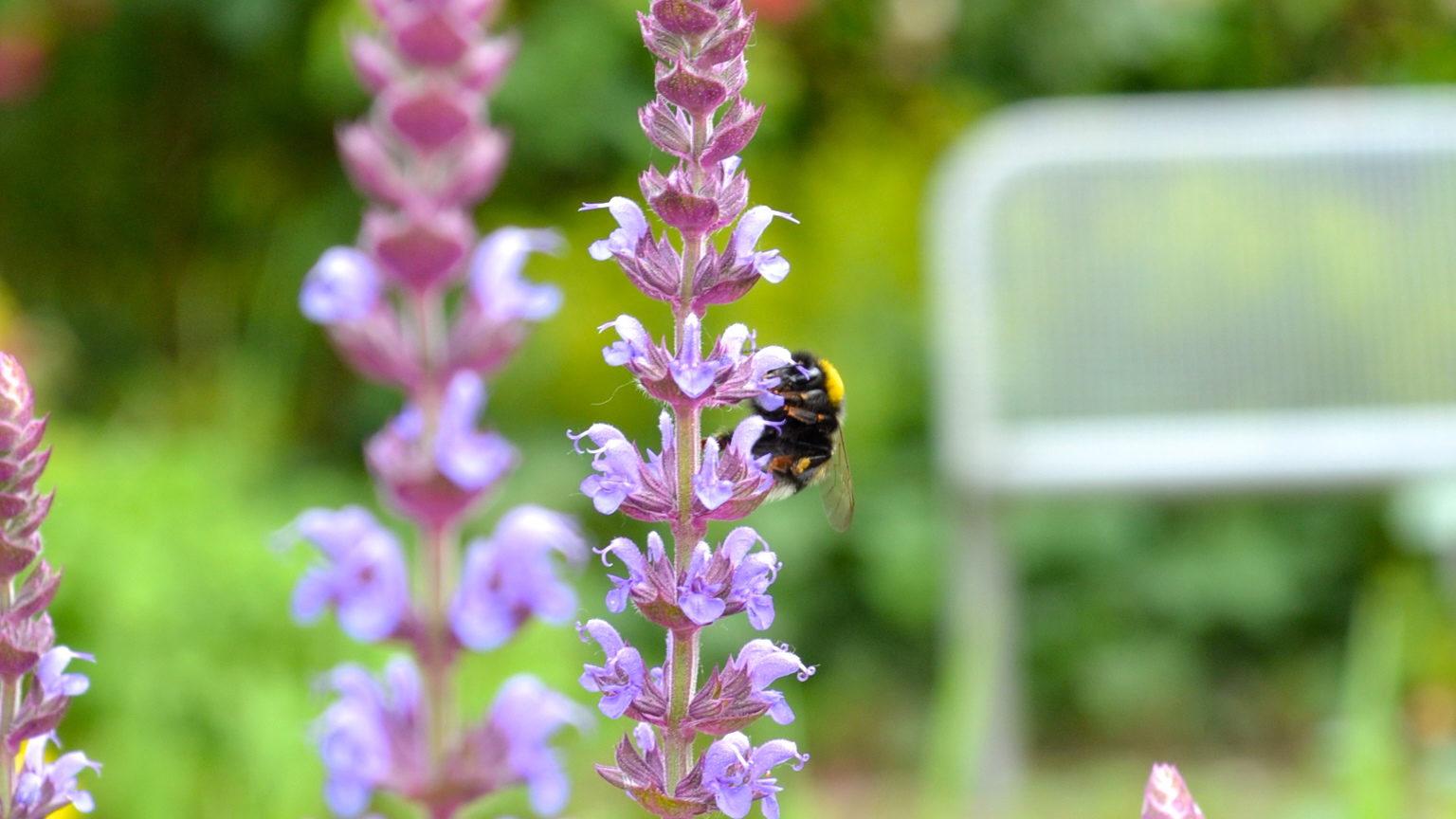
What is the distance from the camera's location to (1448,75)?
6047 mm

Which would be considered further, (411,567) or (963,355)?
(963,355)

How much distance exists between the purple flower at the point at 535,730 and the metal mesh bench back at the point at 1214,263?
393 centimetres

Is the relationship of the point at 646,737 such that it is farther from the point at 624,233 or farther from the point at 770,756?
the point at 624,233

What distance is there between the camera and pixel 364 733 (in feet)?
2.53

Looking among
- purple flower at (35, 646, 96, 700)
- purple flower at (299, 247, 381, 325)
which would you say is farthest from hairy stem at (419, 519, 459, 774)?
purple flower at (35, 646, 96, 700)

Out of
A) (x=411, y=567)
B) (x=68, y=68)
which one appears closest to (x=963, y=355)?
(x=411, y=567)

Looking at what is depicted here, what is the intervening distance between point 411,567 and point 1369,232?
312 centimetres

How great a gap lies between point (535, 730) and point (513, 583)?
8 centimetres

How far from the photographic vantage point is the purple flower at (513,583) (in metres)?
0.75

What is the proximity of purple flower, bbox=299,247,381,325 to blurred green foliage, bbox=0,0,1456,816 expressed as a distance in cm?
345

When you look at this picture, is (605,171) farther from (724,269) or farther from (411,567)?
(724,269)

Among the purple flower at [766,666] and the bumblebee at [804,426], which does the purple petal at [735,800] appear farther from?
the bumblebee at [804,426]

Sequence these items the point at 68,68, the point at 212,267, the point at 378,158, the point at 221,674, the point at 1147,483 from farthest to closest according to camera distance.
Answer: the point at 212,267
the point at 68,68
the point at 1147,483
the point at 221,674
the point at 378,158

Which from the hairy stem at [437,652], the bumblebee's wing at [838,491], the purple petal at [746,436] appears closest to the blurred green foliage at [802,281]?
the bumblebee's wing at [838,491]
